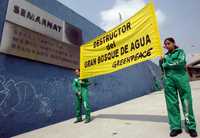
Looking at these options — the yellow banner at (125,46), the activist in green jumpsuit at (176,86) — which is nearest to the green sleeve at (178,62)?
the activist in green jumpsuit at (176,86)

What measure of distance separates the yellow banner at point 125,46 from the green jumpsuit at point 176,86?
0.40 meters

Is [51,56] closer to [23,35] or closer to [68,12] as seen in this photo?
[23,35]

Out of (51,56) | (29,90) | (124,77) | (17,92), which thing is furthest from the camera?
(124,77)

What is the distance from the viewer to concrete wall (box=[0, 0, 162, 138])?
15.6ft

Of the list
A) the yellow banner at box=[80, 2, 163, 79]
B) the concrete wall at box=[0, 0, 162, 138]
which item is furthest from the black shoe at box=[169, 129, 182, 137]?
the concrete wall at box=[0, 0, 162, 138]

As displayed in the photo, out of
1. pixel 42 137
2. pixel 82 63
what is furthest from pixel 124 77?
pixel 42 137

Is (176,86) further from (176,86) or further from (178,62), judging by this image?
(178,62)

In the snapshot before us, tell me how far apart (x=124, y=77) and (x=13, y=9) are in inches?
295

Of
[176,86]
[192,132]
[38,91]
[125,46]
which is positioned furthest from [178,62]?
[38,91]

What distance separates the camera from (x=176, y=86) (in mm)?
3262

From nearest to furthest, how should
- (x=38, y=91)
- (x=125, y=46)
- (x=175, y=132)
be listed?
(x=175, y=132)
(x=125, y=46)
(x=38, y=91)

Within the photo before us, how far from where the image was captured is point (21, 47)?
524 centimetres

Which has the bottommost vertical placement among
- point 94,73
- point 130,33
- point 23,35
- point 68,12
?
point 94,73

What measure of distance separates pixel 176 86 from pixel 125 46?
157 centimetres
